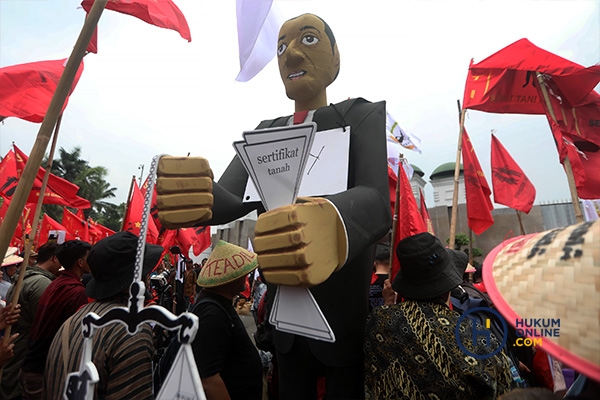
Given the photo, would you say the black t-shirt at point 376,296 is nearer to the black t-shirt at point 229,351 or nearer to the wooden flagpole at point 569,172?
the black t-shirt at point 229,351

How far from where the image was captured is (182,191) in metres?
1.36

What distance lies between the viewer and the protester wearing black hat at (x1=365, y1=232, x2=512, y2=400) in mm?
1412

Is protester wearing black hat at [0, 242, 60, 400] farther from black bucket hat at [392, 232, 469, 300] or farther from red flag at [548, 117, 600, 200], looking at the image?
red flag at [548, 117, 600, 200]

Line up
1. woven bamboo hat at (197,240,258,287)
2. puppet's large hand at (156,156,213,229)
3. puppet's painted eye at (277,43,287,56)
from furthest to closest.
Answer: woven bamboo hat at (197,240,258,287) → puppet's painted eye at (277,43,287,56) → puppet's large hand at (156,156,213,229)

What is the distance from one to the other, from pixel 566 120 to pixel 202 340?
13.1ft

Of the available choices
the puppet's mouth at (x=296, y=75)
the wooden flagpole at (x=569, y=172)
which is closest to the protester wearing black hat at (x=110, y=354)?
the puppet's mouth at (x=296, y=75)

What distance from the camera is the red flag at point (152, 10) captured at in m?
2.44

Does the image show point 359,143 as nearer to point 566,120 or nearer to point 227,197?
point 227,197

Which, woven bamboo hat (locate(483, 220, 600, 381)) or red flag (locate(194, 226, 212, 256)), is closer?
woven bamboo hat (locate(483, 220, 600, 381))

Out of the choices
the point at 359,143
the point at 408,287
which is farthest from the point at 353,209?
the point at 408,287

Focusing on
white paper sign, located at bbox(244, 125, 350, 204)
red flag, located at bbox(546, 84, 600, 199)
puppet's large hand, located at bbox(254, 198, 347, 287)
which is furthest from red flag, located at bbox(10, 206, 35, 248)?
red flag, located at bbox(546, 84, 600, 199)

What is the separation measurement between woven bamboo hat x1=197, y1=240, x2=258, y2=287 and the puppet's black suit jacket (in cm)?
60

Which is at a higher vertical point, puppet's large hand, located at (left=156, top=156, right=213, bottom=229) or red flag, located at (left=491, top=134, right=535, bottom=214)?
red flag, located at (left=491, top=134, right=535, bottom=214)

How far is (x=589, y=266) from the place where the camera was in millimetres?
648
